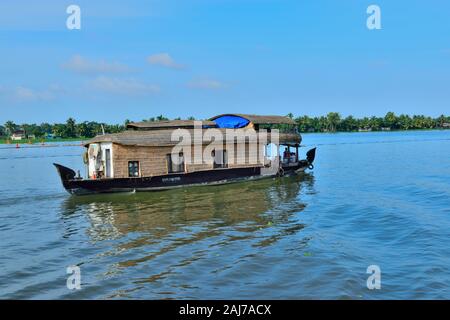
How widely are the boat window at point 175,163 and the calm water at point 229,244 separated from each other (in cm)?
181

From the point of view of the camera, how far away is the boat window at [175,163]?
2467 centimetres

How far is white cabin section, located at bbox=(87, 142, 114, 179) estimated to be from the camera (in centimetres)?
2281

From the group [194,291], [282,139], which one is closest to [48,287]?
[194,291]

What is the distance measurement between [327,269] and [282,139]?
19660 mm

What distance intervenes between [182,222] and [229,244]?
12.1 ft

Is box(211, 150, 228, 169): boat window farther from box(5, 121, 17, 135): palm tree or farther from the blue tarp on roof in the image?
box(5, 121, 17, 135): palm tree

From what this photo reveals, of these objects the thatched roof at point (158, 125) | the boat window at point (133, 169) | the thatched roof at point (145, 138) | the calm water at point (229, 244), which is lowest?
the calm water at point (229, 244)

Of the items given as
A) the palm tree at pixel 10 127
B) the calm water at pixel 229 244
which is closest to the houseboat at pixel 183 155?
the calm water at pixel 229 244

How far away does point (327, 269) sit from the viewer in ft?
34.8

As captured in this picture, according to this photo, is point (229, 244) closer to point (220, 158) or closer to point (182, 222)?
point (182, 222)

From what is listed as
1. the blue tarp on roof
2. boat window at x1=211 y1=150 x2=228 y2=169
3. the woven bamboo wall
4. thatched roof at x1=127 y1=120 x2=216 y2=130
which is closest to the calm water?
the woven bamboo wall

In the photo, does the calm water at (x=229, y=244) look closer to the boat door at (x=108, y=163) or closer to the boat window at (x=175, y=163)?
the boat door at (x=108, y=163)
